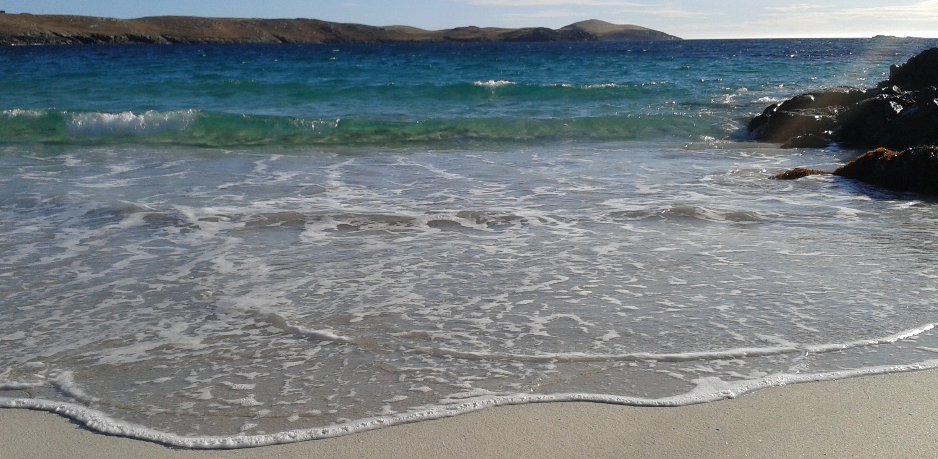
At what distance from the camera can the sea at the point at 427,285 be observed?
129 inches

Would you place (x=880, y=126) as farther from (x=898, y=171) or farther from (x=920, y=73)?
(x=898, y=171)

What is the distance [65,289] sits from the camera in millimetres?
4648

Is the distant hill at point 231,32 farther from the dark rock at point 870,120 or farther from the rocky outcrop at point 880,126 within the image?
the dark rock at point 870,120

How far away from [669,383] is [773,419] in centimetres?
46

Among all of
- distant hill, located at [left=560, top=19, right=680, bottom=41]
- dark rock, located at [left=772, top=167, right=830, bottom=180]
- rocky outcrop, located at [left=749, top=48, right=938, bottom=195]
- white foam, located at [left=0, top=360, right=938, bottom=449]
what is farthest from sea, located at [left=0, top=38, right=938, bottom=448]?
distant hill, located at [left=560, top=19, right=680, bottom=41]

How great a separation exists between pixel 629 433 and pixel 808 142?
10.0 meters

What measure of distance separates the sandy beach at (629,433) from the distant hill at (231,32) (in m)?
90.3

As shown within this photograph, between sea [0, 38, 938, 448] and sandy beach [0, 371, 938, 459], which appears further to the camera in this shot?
sea [0, 38, 938, 448]

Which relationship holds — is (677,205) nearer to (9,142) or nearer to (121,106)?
(9,142)

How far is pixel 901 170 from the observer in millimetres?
7668

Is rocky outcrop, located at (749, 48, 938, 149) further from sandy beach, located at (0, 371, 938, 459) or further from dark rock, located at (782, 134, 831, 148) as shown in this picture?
sandy beach, located at (0, 371, 938, 459)

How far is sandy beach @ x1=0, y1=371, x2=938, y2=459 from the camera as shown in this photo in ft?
9.13

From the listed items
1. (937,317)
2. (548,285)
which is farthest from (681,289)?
(937,317)

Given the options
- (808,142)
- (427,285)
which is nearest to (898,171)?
(808,142)
